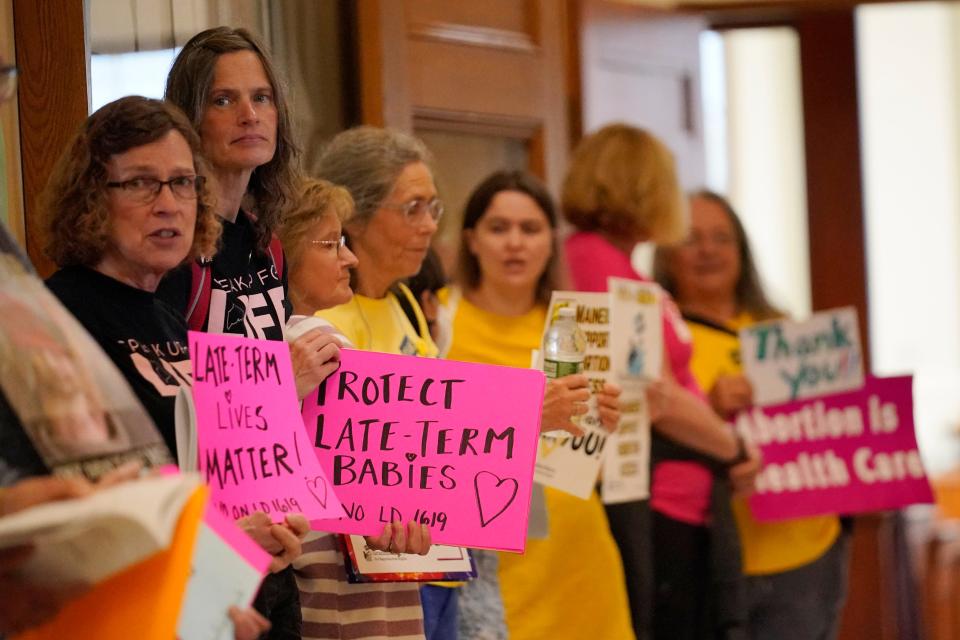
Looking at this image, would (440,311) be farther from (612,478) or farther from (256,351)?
(256,351)

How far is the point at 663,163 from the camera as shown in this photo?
331 cm

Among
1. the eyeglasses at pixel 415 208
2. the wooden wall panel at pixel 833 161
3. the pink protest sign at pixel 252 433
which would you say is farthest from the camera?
the wooden wall panel at pixel 833 161

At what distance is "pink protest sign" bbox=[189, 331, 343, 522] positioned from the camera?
64.2 inches

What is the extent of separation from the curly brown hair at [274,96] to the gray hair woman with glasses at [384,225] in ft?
0.88

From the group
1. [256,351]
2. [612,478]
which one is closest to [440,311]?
[612,478]

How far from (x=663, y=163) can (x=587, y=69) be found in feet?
2.33

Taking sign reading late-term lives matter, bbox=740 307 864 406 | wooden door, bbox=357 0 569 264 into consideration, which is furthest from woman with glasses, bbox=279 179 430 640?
sign reading late-term lives matter, bbox=740 307 864 406

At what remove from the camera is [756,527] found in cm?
353

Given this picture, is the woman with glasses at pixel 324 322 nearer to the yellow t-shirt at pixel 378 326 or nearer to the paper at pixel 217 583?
the yellow t-shirt at pixel 378 326

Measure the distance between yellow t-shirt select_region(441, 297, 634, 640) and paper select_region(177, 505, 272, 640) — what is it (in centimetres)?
136

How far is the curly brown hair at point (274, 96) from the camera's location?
6.39 ft

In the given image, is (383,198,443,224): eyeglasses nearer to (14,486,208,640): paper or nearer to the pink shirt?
the pink shirt

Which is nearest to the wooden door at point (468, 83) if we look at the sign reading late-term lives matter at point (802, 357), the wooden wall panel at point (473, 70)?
the wooden wall panel at point (473, 70)

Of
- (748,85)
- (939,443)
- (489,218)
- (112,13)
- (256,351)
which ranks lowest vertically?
(939,443)
